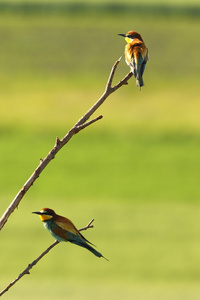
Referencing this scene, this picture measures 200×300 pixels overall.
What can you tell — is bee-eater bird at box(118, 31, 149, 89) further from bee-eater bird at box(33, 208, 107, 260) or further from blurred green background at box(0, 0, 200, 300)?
blurred green background at box(0, 0, 200, 300)

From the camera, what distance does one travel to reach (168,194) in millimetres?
9867

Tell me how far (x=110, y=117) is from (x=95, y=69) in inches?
24.2

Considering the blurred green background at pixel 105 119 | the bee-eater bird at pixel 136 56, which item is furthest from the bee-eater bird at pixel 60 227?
the blurred green background at pixel 105 119

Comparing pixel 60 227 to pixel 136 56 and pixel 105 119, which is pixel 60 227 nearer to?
pixel 136 56

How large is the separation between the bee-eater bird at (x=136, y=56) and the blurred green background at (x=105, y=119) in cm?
696

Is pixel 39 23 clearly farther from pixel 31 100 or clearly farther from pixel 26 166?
pixel 26 166

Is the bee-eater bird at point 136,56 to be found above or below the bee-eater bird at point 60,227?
above

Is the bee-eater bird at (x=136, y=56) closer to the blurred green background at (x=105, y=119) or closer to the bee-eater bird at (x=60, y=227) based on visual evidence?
the bee-eater bird at (x=60, y=227)

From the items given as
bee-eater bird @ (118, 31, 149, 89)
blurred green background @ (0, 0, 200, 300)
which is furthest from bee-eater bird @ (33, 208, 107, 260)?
blurred green background @ (0, 0, 200, 300)

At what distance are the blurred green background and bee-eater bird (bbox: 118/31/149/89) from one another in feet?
22.8

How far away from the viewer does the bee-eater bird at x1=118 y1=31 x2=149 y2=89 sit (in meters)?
1.37

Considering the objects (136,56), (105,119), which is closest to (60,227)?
(136,56)

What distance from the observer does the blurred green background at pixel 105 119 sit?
30.3ft

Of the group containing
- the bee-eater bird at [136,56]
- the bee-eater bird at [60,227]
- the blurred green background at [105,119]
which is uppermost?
the bee-eater bird at [136,56]
